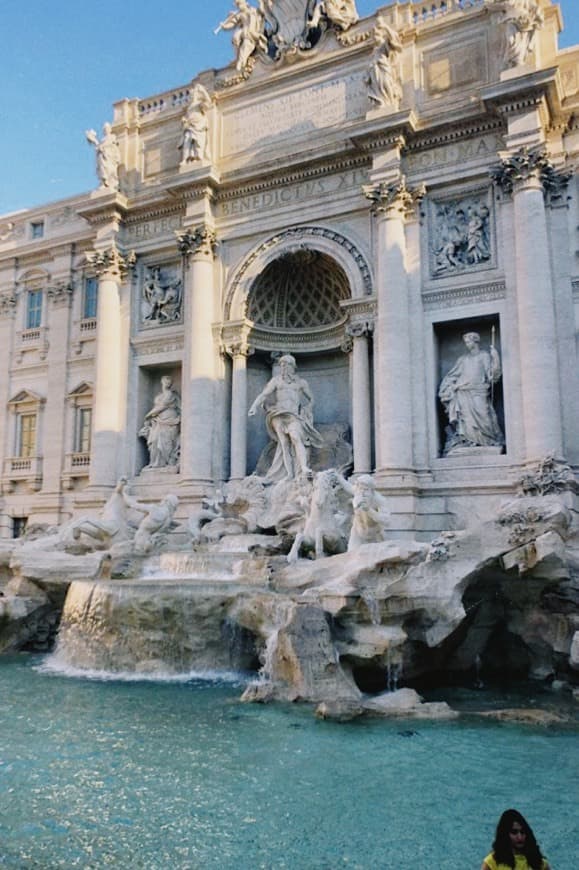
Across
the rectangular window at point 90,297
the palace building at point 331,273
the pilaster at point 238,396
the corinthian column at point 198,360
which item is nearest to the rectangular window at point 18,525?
the palace building at point 331,273

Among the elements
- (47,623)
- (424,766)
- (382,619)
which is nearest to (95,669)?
(47,623)

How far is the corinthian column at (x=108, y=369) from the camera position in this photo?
17.7 meters

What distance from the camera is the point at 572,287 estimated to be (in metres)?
13.9

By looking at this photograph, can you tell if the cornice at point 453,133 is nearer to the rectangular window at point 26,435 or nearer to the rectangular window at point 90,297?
the rectangular window at point 90,297

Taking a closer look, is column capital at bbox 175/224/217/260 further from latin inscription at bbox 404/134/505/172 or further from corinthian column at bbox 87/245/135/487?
latin inscription at bbox 404/134/505/172

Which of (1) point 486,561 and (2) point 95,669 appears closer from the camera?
(1) point 486,561

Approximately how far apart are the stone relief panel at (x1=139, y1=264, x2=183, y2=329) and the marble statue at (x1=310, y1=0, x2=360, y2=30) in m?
6.93

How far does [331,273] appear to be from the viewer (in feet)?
56.1

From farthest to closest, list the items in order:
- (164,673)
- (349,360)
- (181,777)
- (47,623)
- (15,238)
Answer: (15,238)
(349,360)
(47,623)
(164,673)
(181,777)

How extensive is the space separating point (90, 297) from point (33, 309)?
2239 mm

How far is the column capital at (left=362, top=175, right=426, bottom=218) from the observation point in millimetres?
15148

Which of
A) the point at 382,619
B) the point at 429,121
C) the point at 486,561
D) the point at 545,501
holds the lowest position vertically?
the point at 382,619

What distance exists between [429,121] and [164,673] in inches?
484

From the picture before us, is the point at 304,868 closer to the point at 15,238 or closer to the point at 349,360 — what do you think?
the point at 349,360
